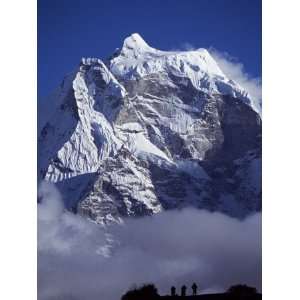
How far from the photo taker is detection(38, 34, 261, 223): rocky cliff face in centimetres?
1156

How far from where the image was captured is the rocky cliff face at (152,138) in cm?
1156

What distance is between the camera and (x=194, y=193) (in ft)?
39.8

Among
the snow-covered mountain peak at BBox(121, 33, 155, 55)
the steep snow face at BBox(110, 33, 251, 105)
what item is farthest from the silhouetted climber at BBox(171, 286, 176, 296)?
the snow-covered mountain peak at BBox(121, 33, 155, 55)

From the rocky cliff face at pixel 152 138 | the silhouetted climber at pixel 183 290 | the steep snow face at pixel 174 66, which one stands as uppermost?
the steep snow face at pixel 174 66

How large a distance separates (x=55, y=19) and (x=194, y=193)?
3.21 metres

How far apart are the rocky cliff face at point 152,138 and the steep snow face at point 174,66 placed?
15mm

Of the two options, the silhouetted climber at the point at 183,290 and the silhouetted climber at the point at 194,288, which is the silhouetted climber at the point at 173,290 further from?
the silhouetted climber at the point at 194,288

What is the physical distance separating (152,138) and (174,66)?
1062mm

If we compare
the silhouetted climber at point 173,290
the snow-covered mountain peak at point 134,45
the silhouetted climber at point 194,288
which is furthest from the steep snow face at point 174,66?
the silhouetted climber at point 173,290

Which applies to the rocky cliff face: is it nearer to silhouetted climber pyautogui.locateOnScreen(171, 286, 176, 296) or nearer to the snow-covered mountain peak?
the snow-covered mountain peak

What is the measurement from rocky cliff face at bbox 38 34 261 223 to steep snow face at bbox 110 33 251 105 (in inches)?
0.6

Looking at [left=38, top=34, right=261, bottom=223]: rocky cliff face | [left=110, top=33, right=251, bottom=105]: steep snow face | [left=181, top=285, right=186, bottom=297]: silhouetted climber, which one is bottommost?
[left=181, top=285, right=186, bottom=297]: silhouetted climber
